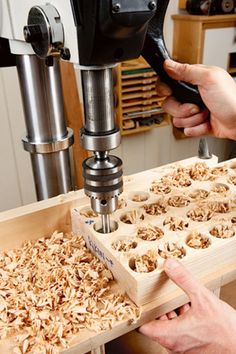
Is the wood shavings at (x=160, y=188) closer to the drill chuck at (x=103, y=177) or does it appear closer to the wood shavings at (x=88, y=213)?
the wood shavings at (x=88, y=213)

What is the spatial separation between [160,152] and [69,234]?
1.45 meters

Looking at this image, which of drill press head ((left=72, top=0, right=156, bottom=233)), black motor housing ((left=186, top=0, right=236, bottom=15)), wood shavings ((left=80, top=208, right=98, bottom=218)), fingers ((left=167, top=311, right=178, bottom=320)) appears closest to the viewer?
drill press head ((left=72, top=0, right=156, bottom=233))

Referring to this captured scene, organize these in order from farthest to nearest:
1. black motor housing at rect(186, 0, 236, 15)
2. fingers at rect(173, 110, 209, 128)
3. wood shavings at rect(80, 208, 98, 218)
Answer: black motor housing at rect(186, 0, 236, 15) < fingers at rect(173, 110, 209, 128) < wood shavings at rect(80, 208, 98, 218)

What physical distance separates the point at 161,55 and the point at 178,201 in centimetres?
32

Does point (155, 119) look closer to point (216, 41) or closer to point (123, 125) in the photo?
point (123, 125)

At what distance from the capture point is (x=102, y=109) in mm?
480

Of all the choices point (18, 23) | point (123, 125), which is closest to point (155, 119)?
point (123, 125)

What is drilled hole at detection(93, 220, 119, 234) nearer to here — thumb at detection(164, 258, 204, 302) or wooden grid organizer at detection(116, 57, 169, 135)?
thumb at detection(164, 258, 204, 302)

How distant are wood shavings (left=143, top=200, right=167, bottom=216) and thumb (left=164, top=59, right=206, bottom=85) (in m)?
0.27

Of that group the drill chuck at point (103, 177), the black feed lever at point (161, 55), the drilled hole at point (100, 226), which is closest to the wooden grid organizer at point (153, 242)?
the drilled hole at point (100, 226)

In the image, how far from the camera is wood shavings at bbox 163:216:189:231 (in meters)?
0.67

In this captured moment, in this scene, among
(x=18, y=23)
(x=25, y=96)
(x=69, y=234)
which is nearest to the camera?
(x=18, y=23)

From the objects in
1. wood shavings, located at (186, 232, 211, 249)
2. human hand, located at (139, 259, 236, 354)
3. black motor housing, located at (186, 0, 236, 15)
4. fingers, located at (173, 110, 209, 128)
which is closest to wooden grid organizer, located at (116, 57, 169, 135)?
black motor housing, located at (186, 0, 236, 15)

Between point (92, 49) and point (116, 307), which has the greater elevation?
point (92, 49)
